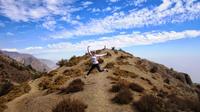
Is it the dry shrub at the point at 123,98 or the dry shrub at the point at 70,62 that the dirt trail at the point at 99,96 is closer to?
the dry shrub at the point at 123,98

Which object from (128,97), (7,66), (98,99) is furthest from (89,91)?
(7,66)

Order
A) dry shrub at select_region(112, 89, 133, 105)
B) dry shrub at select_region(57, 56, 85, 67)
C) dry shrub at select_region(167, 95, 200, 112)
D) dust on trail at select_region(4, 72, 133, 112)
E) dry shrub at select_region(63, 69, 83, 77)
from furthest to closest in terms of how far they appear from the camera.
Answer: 1. dry shrub at select_region(57, 56, 85, 67)
2. dry shrub at select_region(63, 69, 83, 77)
3. dry shrub at select_region(112, 89, 133, 105)
4. dry shrub at select_region(167, 95, 200, 112)
5. dust on trail at select_region(4, 72, 133, 112)

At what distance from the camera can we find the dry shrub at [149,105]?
20422 millimetres

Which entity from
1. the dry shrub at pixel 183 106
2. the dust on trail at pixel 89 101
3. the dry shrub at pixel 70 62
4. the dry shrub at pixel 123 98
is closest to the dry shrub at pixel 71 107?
the dust on trail at pixel 89 101

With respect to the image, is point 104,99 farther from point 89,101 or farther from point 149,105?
point 149,105

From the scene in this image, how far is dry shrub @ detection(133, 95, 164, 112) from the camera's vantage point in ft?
67.0

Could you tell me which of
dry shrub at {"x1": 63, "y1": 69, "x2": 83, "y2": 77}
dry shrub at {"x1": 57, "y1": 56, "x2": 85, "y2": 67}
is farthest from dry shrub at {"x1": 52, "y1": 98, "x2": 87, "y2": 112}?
dry shrub at {"x1": 57, "y1": 56, "x2": 85, "y2": 67}

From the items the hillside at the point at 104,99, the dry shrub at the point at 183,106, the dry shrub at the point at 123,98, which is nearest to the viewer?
Result: the hillside at the point at 104,99

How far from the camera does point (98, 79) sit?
3016cm

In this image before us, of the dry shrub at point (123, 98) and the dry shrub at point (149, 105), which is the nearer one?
the dry shrub at point (149, 105)

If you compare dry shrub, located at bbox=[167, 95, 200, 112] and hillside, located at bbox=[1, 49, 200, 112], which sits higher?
hillside, located at bbox=[1, 49, 200, 112]

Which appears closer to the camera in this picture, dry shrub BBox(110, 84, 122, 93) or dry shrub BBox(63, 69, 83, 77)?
dry shrub BBox(110, 84, 122, 93)

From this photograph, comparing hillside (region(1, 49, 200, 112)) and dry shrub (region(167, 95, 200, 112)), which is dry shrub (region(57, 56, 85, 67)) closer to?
hillside (region(1, 49, 200, 112))

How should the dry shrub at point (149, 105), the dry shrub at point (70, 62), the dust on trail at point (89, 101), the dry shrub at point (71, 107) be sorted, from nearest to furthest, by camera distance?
the dry shrub at point (149, 105) → the dry shrub at point (71, 107) → the dust on trail at point (89, 101) → the dry shrub at point (70, 62)
